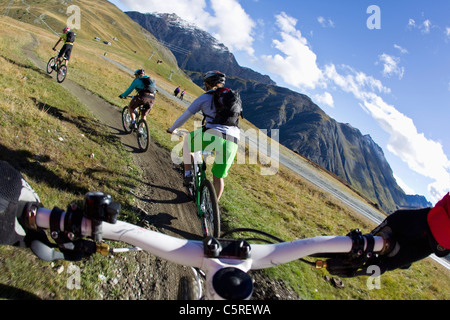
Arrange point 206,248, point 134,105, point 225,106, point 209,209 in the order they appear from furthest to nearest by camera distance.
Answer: point 134,105
point 209,209
point 225,106
point 206,248

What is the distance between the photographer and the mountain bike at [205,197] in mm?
5363

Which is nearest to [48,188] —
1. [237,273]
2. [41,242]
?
[41,242]

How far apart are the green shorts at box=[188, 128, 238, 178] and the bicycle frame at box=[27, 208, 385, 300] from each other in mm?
3416

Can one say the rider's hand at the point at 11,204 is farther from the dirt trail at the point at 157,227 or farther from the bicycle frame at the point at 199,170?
the bicycle frame at the point at 199,170

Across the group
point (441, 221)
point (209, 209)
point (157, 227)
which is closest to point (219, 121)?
point (209, 209)

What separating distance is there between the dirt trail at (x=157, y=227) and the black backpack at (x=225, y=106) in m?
2.78

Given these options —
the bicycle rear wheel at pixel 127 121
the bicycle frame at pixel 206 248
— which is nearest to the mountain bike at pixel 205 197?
the bicycle frame at pixel 206 248

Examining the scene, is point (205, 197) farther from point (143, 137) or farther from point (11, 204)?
point (143, 137)

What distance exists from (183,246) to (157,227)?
423 centimetres

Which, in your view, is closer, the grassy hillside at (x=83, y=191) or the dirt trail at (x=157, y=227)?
the grassy hillside at (x=83, y=191)

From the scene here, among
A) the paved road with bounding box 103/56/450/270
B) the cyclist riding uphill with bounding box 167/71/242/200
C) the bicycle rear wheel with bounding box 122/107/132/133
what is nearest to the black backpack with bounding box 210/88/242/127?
the cyclist riding uphill with bounding box 167/71/242/200

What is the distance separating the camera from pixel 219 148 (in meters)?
5.54

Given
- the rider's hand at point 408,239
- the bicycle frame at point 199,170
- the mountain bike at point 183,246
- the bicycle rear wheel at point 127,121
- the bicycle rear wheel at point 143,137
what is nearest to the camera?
the mountain bike at point 183,246
